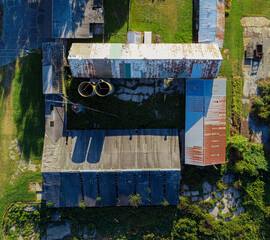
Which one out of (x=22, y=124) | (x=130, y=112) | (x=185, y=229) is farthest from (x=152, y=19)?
(x=185, y=229)

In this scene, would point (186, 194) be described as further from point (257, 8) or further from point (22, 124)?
point (257, 8)

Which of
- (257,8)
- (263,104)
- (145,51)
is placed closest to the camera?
(145,51)

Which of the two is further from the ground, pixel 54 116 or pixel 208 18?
pixel 208 18

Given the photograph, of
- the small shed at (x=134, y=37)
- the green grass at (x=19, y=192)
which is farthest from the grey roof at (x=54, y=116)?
the small shed at (x=134, y=37)

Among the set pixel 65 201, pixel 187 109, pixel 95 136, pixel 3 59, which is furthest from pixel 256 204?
pixel 3 59

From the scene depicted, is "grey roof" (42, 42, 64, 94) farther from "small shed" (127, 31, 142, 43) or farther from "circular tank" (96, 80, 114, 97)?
"small shed" (127, 31, 142, 43)
